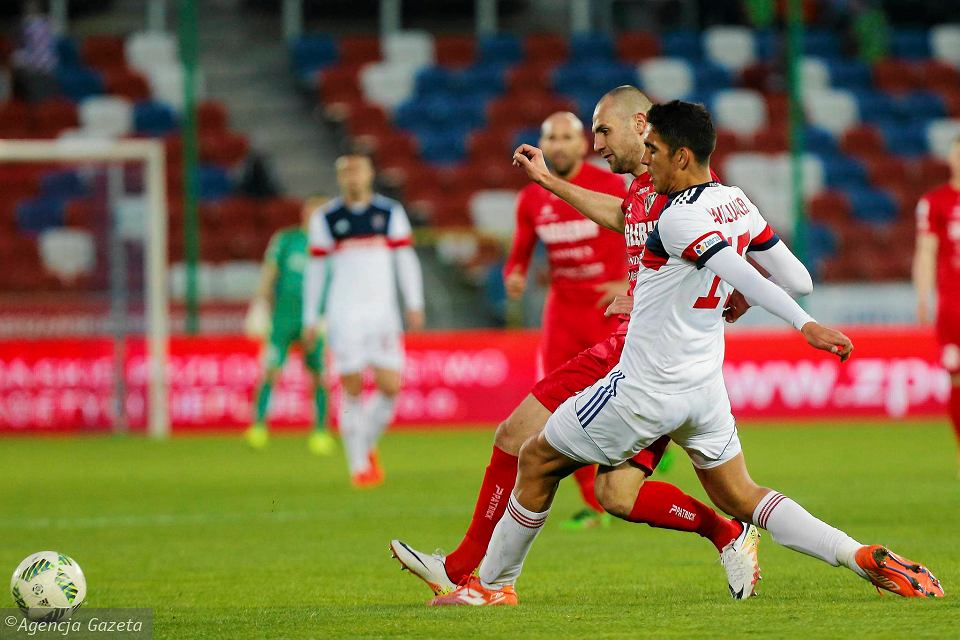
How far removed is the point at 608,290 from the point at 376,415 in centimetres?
380

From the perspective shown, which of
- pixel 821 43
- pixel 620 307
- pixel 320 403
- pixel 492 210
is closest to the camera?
pixel 620 307

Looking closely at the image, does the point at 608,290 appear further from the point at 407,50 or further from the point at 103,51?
the point at 103,51

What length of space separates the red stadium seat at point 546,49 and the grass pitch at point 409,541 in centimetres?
1213

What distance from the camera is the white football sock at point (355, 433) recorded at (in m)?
12.4

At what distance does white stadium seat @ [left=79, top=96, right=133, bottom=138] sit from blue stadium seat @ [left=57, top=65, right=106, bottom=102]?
40cm

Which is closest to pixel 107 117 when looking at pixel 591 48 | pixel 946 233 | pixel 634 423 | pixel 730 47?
pixel 591 48

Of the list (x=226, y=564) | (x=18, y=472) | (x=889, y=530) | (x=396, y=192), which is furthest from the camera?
(x=396, y=192)

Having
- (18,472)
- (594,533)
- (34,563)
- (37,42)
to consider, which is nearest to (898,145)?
(37,42)

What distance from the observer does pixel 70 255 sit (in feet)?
62.5

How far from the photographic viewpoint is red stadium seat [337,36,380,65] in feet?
88.9

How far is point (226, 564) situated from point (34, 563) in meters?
2.05

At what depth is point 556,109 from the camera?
84.0 feet

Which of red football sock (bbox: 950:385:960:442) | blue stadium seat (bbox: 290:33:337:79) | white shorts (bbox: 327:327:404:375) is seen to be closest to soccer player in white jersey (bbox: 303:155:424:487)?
white shorts (bbox: 327:327:404:375)

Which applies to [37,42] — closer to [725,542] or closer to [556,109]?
[556,109]
